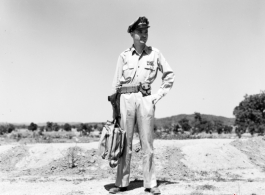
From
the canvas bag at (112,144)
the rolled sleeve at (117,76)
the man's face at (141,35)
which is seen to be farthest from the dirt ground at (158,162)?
the man's face at (141,35)

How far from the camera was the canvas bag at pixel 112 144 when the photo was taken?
449cm

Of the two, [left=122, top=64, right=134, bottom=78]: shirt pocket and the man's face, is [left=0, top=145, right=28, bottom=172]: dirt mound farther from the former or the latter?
the man's face

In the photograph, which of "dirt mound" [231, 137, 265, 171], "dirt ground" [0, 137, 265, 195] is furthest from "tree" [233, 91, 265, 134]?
"dirt ground" [0, 137, 265, 195]

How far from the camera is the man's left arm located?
4.60 m

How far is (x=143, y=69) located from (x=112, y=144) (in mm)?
1335

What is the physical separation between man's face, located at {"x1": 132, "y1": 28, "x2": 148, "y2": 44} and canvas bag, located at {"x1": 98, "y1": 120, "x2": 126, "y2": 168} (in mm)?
1530

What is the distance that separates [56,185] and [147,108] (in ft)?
7.88

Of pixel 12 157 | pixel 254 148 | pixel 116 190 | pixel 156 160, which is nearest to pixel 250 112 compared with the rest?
pixel 254 148

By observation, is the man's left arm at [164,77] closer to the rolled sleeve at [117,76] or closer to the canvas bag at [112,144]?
the rolled sleeve at [117,76]

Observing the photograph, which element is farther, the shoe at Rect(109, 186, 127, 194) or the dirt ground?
the dirt ground

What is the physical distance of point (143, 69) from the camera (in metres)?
4.68

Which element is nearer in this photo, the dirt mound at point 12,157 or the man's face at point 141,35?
the man's face at point 141,35

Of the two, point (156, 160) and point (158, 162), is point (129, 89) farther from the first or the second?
point (156, 160)

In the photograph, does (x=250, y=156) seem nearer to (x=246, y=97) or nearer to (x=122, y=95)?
(x=122, y=95)
